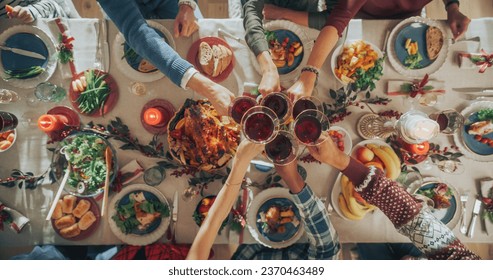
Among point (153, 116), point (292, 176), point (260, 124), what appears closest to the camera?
point (260, 124)

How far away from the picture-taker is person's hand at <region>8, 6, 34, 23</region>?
4.27ft

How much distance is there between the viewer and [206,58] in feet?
4.35

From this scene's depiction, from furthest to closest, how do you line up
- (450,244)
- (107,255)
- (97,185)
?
(107,255) < (97,185) < (450,244)

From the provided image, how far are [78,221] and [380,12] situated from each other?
1570 mm

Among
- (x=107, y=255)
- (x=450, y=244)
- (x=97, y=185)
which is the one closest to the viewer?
(x=450, y=244)

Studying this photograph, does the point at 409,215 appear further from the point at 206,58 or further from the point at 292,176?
the point at 206,58

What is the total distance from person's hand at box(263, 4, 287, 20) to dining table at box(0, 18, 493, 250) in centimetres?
12

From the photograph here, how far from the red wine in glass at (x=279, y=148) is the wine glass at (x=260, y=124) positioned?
0.03 m

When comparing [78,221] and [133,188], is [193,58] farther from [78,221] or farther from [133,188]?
[78,221]

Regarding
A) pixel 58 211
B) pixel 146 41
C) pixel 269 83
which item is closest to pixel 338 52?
pixel 269 83

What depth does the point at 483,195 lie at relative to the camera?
1361mm

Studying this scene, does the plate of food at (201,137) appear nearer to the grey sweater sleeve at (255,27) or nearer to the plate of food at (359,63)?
the grey sweater sleeve at (255,27)

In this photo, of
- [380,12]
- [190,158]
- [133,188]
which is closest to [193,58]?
[190,158]

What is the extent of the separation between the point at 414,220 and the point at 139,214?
104 cm
